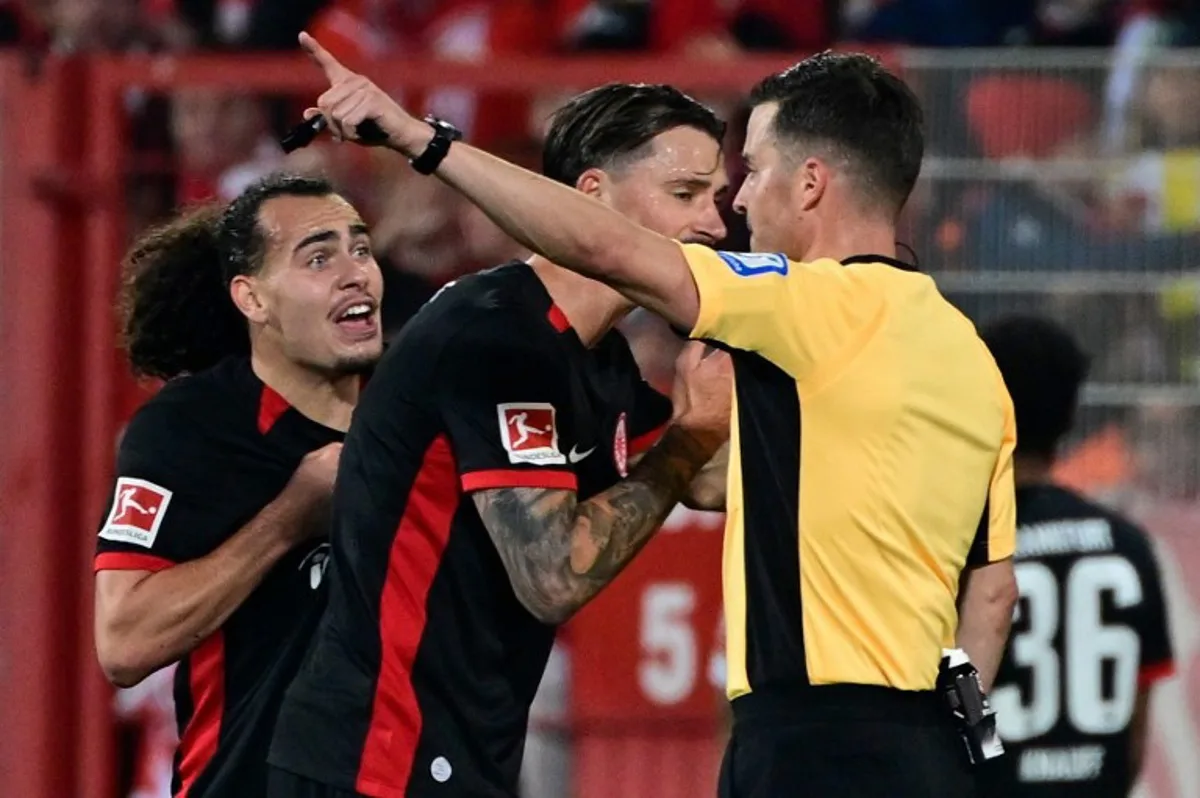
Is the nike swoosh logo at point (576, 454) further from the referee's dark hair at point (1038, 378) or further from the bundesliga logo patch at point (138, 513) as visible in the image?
the referee's dark hair at point (1038, 378)

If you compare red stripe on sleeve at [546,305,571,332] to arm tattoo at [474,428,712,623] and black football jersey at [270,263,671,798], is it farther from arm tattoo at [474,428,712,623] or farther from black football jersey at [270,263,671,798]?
arm tattoo at [474,428,712,623]

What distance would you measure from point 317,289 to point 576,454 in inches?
32.0

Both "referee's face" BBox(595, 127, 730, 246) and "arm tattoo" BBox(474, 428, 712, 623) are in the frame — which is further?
"referee's face" BBox(595, 127, 730, 246)

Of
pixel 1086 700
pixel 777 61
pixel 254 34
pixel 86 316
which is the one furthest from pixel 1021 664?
pixel 254 34

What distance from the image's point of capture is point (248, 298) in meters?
4.90

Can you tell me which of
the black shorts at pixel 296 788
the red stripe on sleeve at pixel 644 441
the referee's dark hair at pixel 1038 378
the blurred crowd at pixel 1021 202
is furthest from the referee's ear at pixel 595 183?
the blurred crowd at pixel 1021 202

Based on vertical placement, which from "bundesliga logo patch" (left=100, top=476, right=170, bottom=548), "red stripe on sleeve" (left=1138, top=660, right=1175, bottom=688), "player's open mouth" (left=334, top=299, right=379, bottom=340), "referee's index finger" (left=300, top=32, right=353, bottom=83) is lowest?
"red stripe on sleeve" (left=1138, top=660, right=1175, bottom=688)

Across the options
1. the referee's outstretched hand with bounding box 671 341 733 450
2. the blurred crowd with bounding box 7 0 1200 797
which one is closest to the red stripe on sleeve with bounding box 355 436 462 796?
the referee's outstretched hand with bounding box 671 341 733 450

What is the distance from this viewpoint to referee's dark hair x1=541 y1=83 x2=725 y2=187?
4426mm

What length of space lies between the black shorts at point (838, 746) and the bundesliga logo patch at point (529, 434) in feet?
1.76

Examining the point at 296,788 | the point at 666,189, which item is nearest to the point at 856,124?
the point at 666,189

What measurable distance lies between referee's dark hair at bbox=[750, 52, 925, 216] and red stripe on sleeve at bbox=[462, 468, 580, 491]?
2.21 ft

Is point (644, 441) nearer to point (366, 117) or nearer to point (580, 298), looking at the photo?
point (580, 298)

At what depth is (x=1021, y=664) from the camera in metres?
5.38
